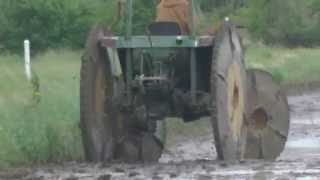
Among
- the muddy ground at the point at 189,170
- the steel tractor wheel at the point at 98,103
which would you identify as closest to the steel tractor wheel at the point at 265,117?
the muddy ground at the point at 189,170

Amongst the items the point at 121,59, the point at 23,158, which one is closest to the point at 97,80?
the point at 121,59

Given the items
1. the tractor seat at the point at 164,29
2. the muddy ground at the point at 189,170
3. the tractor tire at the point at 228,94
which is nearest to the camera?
the muddy ground at the point at 189,170

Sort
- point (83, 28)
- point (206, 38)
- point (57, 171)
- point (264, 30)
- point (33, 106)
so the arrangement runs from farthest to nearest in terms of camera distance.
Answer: point (264, 30), point (83, 28), point (33, 106), point (206, 38), point (57, 171)

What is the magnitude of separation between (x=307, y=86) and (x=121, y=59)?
23.9 metres

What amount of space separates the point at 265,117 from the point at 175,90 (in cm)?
141

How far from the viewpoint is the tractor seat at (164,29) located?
14.8 m

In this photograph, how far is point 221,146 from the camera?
13961 mm

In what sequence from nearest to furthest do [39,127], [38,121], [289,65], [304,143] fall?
[39,127] → [38,121] → [304,143] → [289,65]

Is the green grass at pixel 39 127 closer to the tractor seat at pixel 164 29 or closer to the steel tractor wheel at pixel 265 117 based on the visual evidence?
the tractor seat at pixel 164 29

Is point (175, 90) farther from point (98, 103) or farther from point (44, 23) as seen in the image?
point (44, 23)

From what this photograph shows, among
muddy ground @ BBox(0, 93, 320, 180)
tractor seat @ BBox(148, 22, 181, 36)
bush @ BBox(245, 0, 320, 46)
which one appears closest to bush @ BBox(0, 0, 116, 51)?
bush @ BBox(245, 0, 320, 46)

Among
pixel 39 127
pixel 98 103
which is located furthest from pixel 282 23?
pixel 98 103

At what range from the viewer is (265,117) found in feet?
50.4

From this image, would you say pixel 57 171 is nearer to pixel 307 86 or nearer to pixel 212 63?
pixel 212 63
